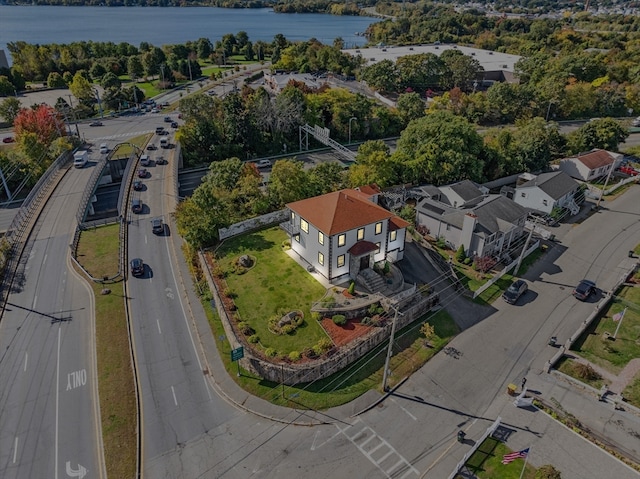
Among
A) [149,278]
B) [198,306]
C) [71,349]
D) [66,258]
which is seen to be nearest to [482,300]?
[198,306]

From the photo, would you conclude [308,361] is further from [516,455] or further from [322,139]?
[322,139]

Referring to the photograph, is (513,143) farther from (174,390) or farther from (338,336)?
(174,390)

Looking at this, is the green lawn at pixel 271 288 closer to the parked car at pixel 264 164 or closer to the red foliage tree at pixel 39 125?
the parked car at pixel 264 164

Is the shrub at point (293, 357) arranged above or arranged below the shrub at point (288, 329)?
below

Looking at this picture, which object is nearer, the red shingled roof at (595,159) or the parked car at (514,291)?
the parked car at (514,291)

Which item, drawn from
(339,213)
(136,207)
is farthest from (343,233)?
(136,207)

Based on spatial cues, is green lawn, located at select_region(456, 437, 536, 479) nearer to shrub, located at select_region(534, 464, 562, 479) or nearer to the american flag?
shrub, located at select_region(534, 464, 562, 479)

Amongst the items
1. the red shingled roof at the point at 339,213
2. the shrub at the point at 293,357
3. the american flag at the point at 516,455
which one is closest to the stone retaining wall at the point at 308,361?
the shrub at the point at 293,357
